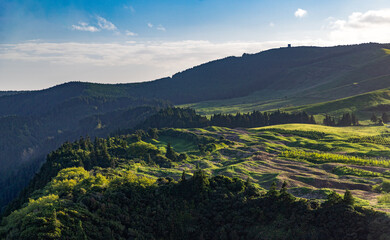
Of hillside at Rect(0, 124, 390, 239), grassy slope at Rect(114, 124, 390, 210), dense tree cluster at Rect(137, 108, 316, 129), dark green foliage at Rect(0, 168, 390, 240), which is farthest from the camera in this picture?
dense tree cluster at Rect(137, 108, 316, 129)

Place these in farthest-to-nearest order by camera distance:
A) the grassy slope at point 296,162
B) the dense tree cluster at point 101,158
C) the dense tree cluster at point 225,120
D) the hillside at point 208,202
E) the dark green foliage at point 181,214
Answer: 1. the dense tree cluster at point 225,120
2. the dense tree cluster at point 101,158
3. the grassy slope at point 296,162
4. the hillside at point 208,202
5. the dark green foliage at point 181,214

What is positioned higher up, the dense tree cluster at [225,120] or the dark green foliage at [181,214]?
the dense tree cluster at [225,120]

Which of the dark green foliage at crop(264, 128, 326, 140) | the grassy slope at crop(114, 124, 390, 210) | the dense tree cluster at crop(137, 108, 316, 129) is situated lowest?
the grassy slope at crop(114, 124, 390, 210)

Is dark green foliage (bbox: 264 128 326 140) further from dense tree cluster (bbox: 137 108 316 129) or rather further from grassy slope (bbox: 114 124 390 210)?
dense tree cluster (bbox: 137 108 316 129)

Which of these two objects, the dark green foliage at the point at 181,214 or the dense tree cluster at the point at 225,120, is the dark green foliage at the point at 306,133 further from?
the dark green foliage at the point at 181,214

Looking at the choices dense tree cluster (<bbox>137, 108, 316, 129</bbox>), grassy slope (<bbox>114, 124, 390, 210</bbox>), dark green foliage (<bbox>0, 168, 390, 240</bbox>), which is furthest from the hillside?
dense tree cluster (<bbox>137, 108, 316, 129</bbox>)

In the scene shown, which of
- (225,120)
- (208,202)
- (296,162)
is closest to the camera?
(208,202)

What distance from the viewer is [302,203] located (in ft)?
147

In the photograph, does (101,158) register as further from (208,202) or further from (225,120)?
(225,120)

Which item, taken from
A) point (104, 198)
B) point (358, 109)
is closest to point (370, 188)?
point (104, 198)

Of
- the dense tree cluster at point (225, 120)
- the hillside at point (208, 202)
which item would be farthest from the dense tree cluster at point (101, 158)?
the dense tree cluster at point (225, 120)

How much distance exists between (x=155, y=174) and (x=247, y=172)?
72.0ft

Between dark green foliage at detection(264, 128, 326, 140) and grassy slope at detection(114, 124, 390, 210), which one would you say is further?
dark green foliage at detection(264, 128, 326, 140)

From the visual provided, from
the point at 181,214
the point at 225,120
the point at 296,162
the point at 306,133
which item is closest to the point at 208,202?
the point at 181,214
